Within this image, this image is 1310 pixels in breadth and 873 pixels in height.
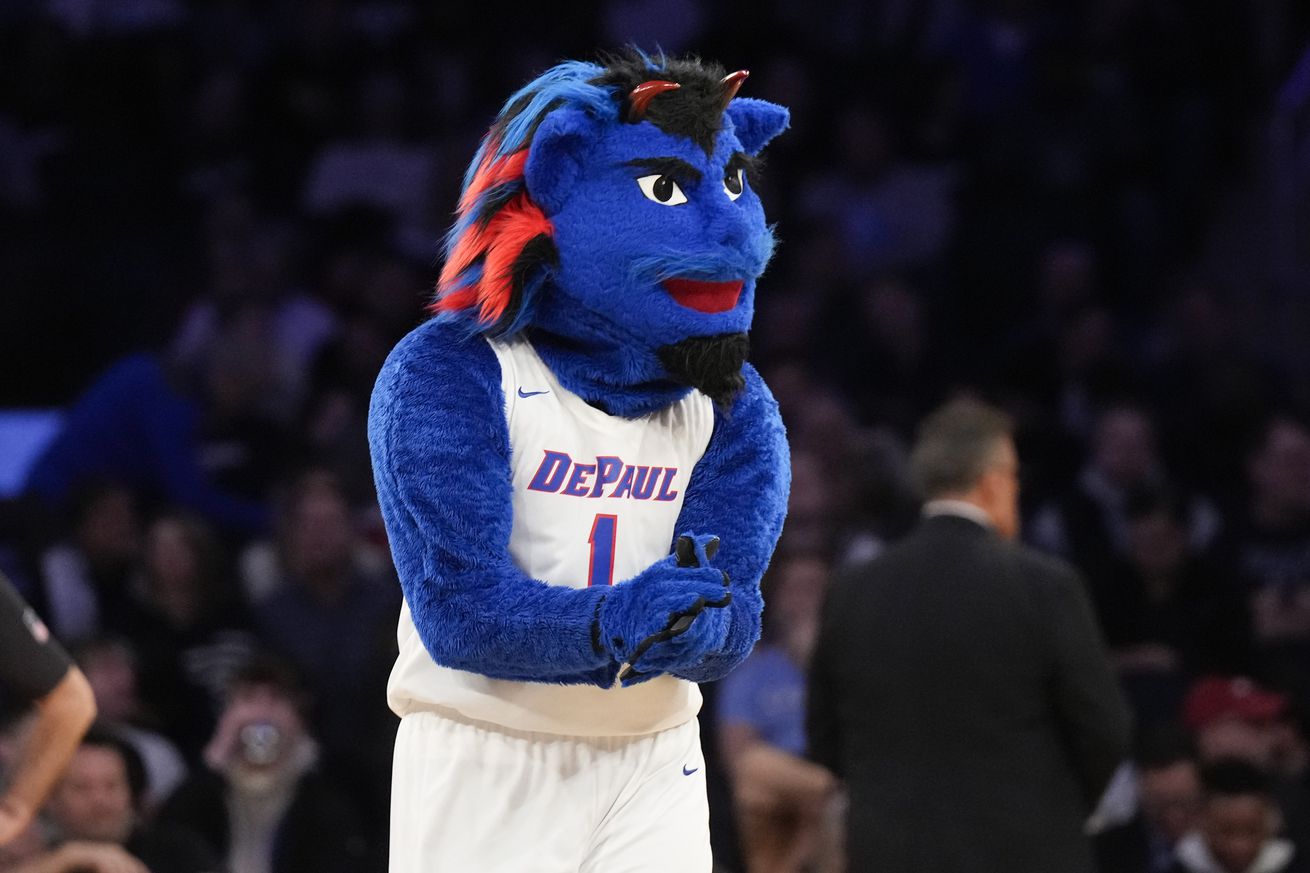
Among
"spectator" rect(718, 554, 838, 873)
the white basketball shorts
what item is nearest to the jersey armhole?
the white basketball shorts

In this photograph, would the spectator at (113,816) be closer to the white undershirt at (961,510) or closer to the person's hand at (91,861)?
the person's hand at (91,861)

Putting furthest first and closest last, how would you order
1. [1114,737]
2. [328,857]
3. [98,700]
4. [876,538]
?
[876,538] < [98,700] < [328,857] < [1114,737]

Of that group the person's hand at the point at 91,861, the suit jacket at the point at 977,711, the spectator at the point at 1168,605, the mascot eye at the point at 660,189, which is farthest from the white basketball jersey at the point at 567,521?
the spectator at the point at 1168,605

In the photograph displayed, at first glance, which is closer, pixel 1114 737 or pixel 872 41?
pixel 1114 737

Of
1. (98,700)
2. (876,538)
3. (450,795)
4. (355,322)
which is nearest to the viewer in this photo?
(450,795)

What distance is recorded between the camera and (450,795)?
2871 millimetres

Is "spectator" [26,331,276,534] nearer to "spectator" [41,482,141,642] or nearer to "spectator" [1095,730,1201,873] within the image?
"spectator" [41,482,141,642]

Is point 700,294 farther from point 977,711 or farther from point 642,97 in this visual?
point 977,711

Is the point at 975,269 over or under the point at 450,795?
under

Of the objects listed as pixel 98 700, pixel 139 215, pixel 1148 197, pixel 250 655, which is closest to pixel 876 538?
pixel 250 655

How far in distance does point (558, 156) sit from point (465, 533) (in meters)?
0.54

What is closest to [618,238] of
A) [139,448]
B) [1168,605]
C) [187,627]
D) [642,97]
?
[642,97]

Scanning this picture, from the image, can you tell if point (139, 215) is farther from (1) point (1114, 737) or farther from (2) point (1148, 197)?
(1) point (1114, 737)

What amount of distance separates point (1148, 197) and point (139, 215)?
4.36m
